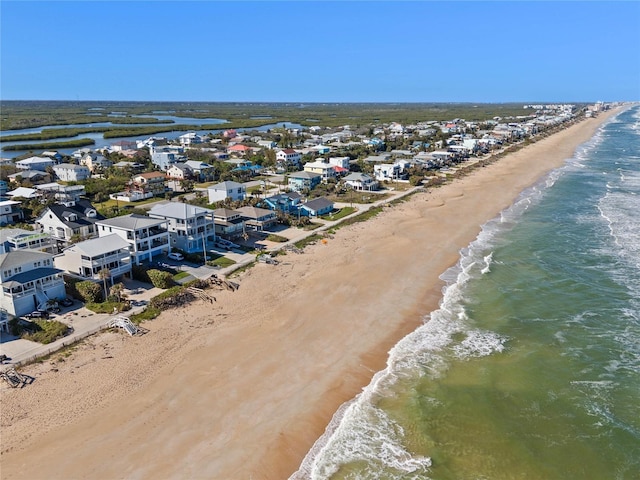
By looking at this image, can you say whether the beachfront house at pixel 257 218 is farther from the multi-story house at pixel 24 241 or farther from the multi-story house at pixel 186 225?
the multi-story house at pixel 24 241

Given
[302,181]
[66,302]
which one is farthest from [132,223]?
[302,181]

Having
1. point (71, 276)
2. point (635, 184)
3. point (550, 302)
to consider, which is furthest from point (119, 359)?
point (635, 184)

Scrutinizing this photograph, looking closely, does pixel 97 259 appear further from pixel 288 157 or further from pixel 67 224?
pixel 288 157

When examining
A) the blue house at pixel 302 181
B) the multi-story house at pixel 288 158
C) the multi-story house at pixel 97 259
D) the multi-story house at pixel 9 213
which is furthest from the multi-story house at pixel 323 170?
the multi-story house at pixel 97 259

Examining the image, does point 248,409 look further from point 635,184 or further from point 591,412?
point 635,184

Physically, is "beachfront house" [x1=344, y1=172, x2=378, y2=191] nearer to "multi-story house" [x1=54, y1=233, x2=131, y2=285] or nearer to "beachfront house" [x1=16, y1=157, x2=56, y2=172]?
"multi-story house" [x1=54, y1=233, x2=131, y2=285]
